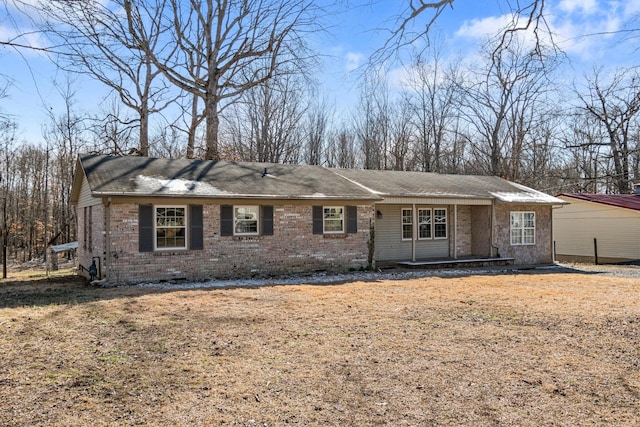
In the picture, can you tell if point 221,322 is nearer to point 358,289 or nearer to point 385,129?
point 358,289

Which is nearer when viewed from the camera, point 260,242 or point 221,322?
point 221,322

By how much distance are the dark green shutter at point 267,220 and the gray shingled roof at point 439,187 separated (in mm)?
3826

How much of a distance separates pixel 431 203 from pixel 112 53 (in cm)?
1662

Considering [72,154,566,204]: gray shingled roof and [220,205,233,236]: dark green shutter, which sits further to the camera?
[220,205,233,236]: dark green shutter

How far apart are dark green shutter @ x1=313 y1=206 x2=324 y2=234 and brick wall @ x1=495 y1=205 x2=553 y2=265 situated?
7.24m

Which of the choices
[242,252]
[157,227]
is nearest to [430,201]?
[242,252]

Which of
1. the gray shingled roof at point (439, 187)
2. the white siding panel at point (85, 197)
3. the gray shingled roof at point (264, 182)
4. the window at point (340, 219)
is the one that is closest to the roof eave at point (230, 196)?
the gray shingled roof at point (264, 182)

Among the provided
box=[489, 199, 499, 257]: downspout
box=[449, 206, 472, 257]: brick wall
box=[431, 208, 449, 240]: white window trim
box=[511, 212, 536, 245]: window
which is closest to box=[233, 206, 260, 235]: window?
box=[431, 208, 449, 240]: white window trim

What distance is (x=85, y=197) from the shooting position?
14.9m

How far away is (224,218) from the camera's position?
13250 millimetres

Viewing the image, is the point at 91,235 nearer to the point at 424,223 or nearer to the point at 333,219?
the point at 333,219

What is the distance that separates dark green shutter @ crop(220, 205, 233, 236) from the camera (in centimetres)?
1321

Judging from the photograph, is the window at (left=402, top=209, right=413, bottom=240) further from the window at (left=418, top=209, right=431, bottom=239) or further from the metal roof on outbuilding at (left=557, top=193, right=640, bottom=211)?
the metal roof on outbuilding at (left=557, top=193, right=640, bottom=211)

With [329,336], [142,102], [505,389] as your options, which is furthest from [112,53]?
[505,389]
